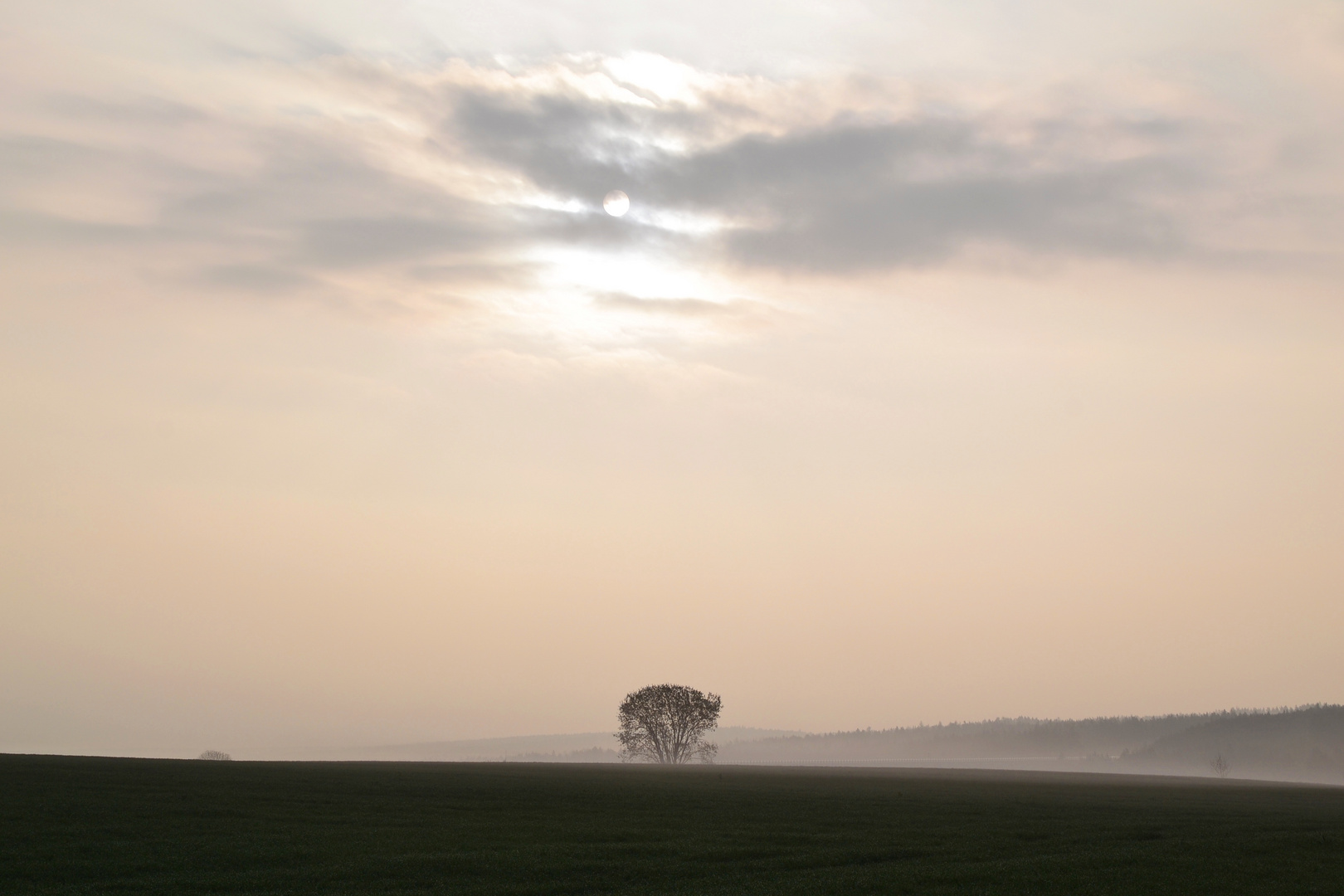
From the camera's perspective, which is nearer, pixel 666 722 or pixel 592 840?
pixel 592 840

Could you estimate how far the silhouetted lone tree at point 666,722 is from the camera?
579 feet

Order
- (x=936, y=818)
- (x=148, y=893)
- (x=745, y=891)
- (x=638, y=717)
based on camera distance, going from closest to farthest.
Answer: (x=148, y=893)
(x=745, y=891)
(x=936, y=818)
(x=638, y=717)

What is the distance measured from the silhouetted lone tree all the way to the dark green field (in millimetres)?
103442

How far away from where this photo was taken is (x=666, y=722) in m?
176

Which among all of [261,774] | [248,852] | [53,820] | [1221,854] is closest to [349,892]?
[248,852]

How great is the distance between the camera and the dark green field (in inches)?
1377

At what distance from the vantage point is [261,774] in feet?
238

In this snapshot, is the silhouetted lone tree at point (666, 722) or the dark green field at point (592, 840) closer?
the dark green field at point (592, 840)

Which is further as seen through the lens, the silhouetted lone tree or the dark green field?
the silhouetted lone tree

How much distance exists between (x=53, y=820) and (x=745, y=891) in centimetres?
3053

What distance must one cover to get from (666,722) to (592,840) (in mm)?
134339

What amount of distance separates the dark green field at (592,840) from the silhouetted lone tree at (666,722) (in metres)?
103

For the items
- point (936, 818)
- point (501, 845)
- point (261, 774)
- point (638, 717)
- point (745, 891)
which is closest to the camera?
point (745, 891)

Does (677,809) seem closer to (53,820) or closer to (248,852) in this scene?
(248,852)
